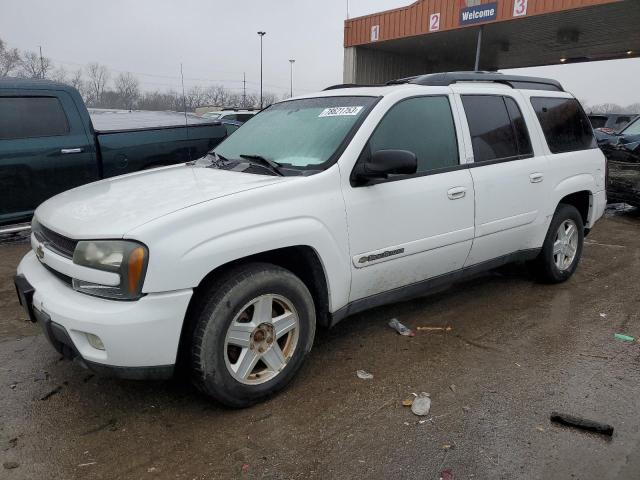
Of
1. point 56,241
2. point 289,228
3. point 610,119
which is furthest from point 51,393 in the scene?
point 610,119

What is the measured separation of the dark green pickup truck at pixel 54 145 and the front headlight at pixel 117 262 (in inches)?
149

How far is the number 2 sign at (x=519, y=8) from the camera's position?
47.4 ft

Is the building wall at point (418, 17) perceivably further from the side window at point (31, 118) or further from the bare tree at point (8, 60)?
the bare tree at point (8, 60)

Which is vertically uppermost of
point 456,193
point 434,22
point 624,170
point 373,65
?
point 434,22

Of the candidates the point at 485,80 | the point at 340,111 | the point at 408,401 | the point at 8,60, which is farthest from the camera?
the point at 8,60

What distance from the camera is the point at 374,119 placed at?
10.7 ft

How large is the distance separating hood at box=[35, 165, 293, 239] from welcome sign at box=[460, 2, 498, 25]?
1457 cm

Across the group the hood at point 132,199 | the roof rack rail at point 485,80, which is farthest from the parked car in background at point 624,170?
the hood at point 132,199

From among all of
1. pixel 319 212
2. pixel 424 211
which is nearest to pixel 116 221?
pixel 319 212

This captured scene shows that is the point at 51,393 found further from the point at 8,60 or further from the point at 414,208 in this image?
the point at 8,60

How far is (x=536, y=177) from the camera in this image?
14.0 feet

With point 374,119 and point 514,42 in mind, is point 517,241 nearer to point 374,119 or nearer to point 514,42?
point 374,119

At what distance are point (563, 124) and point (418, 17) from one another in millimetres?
A: 14134

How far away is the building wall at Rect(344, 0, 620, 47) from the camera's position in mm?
14031
